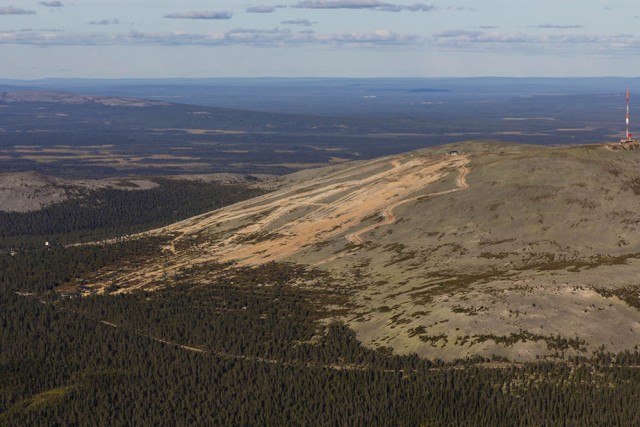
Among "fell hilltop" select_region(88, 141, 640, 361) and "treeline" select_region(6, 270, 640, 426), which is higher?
"fell hilltop" select_region(88, 141, 640, 361)

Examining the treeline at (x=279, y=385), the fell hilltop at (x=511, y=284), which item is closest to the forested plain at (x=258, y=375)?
the treeline at (x=279, y=385)

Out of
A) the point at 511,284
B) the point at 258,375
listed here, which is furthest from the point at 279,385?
the point at 511,284

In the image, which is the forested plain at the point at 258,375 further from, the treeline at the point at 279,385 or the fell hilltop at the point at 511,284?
the fell hilltop at the point at 511,284

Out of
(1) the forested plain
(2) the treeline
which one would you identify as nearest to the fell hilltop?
(1) the forested plain

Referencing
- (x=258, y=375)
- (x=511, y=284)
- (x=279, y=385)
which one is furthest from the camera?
(x=511, y=284)

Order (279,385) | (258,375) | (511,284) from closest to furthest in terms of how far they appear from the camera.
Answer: (279,385) → (258,375) → (511,284)

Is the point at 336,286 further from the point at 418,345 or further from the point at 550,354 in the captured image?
the point at 550,354

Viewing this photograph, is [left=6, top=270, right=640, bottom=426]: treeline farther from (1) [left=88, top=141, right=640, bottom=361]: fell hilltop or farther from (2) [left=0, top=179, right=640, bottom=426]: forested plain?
(1) [left=88, top=141, right=640, bottom=361]: fell hilltop

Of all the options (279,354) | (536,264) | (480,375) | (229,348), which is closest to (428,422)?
(480,375)

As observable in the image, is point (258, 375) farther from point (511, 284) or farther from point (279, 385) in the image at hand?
point (511, 284)
